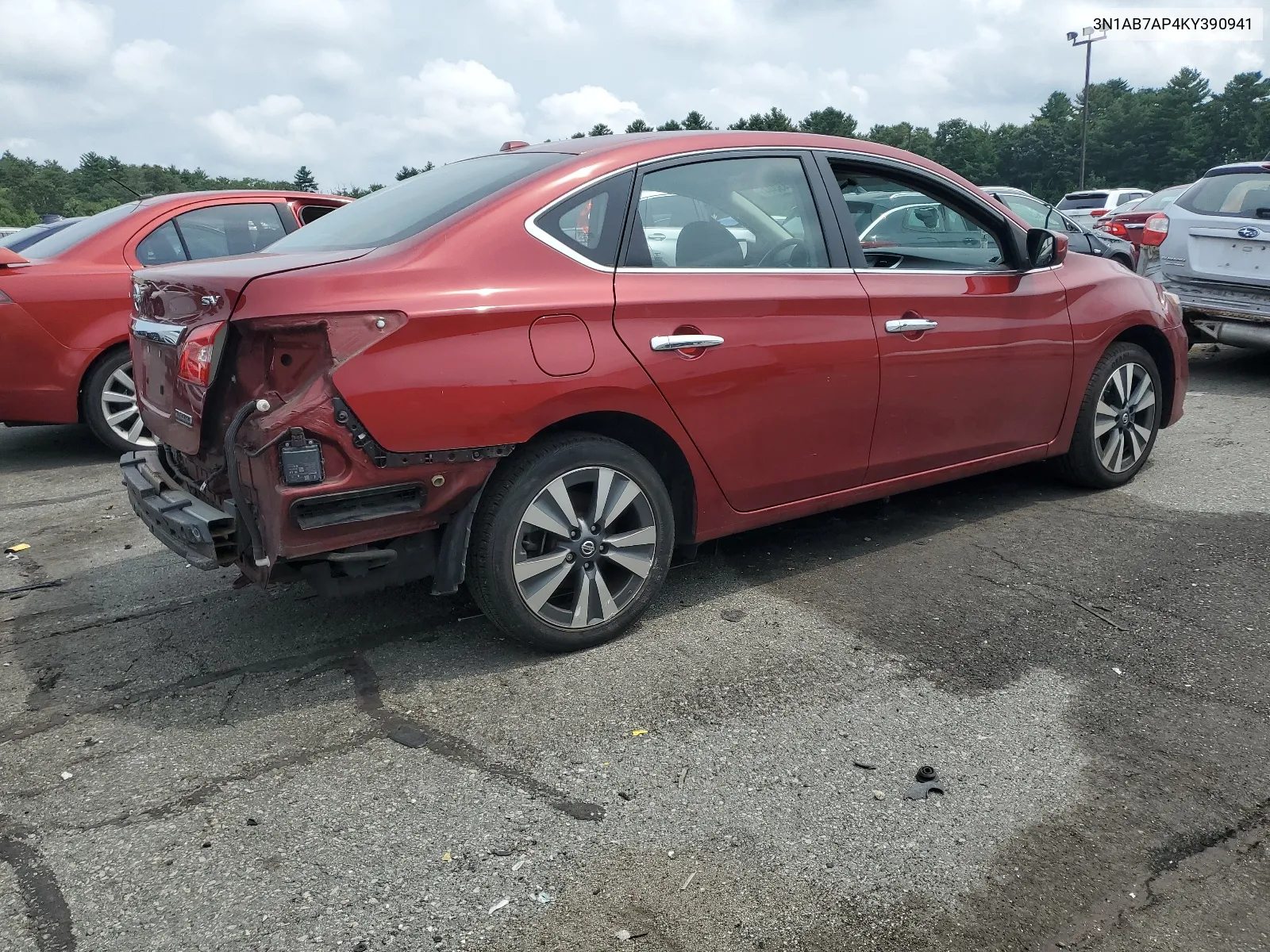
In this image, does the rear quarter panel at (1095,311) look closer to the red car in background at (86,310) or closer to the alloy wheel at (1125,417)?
the alloy wheel at (1125,417)

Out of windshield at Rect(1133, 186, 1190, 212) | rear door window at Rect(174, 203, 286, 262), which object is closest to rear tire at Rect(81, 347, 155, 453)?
rear door window at Rect(174, 203, 286, 262)

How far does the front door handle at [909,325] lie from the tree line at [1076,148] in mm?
53112

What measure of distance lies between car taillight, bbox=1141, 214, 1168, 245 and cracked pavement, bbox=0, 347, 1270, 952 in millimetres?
4598

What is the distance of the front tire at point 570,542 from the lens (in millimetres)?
3369

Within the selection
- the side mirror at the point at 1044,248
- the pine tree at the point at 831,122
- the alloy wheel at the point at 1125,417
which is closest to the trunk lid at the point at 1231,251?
the alloy wheel at the point at 1125,417

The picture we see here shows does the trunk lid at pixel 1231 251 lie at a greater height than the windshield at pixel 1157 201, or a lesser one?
lesser

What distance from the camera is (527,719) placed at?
10.4 ft

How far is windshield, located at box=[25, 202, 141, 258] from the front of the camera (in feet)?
21.6

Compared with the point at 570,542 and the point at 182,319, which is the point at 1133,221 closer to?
the point at 570,542

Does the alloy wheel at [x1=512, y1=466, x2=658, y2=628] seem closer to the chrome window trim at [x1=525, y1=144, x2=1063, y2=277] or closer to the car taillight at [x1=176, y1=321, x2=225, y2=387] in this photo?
the chrome window trim at [x1=525, y1=144, x2=1063, y2=277]

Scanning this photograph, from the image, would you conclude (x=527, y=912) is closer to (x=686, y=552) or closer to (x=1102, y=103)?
(x=686, y=552)

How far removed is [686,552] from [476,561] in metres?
0.96

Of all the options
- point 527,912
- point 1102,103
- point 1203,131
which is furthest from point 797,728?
point 1102,103

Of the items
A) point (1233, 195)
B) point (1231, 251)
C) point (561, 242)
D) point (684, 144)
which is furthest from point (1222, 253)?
point (561, 242)
